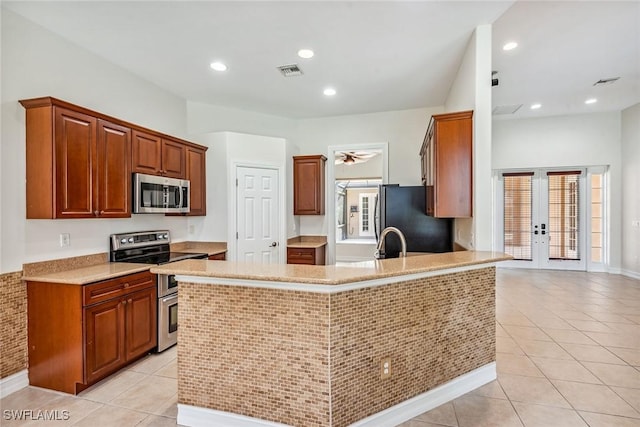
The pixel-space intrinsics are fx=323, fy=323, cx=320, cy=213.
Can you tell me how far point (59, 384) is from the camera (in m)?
2.44

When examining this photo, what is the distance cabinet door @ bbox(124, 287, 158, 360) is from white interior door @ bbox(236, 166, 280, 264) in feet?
5.13

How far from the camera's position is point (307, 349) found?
178 centimetres

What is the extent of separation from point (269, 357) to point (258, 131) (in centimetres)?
416

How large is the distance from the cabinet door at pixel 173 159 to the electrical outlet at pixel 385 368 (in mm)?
3063

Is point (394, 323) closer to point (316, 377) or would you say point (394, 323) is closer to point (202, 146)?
point (316, 377)

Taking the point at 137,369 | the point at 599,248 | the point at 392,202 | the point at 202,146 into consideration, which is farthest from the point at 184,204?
the point at 599,248

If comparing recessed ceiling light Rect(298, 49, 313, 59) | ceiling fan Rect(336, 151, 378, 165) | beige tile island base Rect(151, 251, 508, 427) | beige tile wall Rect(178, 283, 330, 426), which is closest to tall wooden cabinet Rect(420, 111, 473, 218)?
beige tile island base Rect(151, 251, 508, 427)

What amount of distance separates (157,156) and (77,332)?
192cm

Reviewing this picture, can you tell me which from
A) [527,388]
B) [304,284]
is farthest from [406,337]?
[527,388]

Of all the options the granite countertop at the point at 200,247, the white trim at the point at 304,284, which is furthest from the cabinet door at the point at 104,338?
the granite countertop at the point at 200,247

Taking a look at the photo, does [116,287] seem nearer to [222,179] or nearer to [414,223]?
[222,179]

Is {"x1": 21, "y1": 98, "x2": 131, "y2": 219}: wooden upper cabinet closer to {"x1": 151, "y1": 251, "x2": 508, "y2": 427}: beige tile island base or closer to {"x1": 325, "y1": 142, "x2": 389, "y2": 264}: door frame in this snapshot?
{"x1": 151, "y1": 251, "x2": 508, "y2": 427}: beige tile island base

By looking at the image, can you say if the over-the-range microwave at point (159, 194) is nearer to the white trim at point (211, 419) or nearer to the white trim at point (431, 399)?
the white trim at point (211, 419)

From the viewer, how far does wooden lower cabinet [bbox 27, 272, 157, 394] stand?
2379mm
